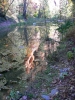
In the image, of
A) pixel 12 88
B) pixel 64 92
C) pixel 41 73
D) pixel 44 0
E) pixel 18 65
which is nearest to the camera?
pixel 64 92

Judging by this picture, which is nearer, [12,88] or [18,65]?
[12,88]

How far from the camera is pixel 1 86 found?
7207mm

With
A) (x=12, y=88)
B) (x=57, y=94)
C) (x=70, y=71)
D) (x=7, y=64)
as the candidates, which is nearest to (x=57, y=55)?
(x=7, y=64)

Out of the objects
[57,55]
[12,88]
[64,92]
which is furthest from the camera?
[57,55]

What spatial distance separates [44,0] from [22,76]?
53095mm

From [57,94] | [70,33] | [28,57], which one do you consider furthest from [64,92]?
[70,33]

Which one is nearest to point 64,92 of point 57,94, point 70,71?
point 57,94

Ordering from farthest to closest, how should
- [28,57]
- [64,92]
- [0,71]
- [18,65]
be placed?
[28,57] < [18,65] < [0,71] < [64,92]

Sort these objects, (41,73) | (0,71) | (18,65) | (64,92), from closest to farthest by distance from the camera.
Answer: (64,92) → (41,73) → (0,71) → (18,65)

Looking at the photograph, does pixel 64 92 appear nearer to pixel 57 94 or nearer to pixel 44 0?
pixel 57 94

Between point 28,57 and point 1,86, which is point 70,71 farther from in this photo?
point 28,57

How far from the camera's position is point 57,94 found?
225 inches

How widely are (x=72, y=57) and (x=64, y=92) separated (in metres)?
3.35

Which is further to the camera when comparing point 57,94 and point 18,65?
point 18,65
